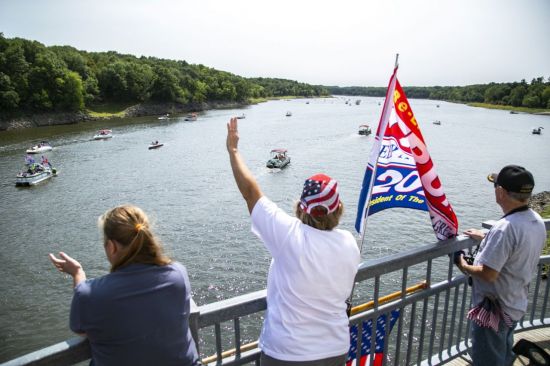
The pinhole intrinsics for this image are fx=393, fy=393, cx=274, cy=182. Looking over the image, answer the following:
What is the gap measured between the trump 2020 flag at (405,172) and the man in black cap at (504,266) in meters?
0.52

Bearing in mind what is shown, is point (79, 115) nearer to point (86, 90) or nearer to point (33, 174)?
point (86, 90)

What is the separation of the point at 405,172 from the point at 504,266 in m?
1.27

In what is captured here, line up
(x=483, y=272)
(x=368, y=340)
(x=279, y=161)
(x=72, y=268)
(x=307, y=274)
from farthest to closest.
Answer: (x=279, y=161) < (x=368, y=340) < (x=483, y=272) < (x=72, y=268) < (x=307, y=274)

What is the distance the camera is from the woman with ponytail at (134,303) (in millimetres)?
2271

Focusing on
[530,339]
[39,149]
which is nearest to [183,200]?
[39,149]

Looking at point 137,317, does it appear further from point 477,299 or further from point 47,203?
point 47,203

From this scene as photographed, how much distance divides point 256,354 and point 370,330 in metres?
1.25

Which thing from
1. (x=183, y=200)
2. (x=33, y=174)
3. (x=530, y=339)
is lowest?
(x=183, y=200)

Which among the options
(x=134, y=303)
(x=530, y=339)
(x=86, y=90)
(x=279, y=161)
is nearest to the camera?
(x=134, y=303)

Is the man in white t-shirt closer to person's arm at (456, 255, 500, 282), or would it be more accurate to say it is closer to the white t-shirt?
the white t-shirt

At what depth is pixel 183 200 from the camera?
34.4 metres

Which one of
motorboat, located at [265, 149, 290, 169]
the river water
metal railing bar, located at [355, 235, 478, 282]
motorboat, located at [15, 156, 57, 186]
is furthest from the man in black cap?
motorboat, located at [265, 149, 290, 169]

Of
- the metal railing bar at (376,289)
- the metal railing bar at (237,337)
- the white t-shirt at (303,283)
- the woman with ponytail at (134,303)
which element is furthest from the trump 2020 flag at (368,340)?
the woman with ponytail at (134,303)

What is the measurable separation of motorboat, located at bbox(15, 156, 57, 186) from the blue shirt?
4152 centimetres
